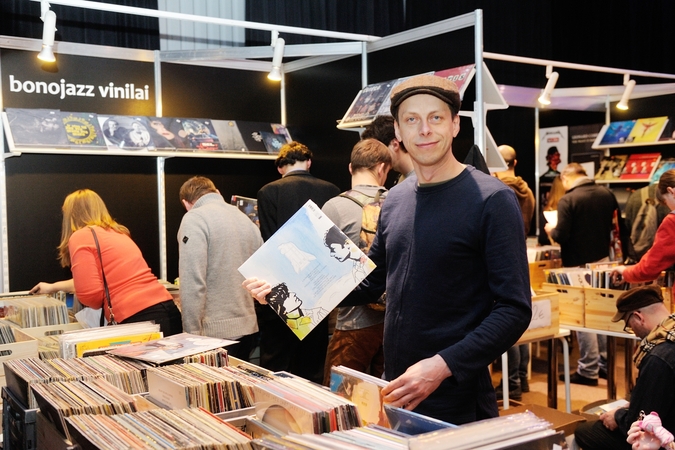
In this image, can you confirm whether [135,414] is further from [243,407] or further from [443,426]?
[443,426]

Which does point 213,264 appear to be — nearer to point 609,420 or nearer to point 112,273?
point 112,273

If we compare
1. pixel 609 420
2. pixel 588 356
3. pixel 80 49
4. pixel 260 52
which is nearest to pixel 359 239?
pixel 609 420

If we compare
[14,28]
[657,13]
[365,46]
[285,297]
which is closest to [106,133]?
[14,28]

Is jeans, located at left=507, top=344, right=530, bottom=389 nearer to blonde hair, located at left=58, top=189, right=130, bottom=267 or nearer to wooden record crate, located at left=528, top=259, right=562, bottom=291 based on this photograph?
wooden record crate, located at left=528, top=259, right=562, bottom=291

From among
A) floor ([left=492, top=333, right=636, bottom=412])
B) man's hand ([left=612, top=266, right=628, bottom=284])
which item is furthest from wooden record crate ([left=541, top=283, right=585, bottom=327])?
floor ([left=492, top=333, right=636, bottom=412])

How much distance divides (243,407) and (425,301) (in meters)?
0.53

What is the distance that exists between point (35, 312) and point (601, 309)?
3.34 m

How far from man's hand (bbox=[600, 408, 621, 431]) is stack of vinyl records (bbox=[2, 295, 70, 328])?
111 inches

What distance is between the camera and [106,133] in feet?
15.7

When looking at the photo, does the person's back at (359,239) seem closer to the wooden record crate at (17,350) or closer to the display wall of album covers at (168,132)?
the wooden record crate at (17,350)

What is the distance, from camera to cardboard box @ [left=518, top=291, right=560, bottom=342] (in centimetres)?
418

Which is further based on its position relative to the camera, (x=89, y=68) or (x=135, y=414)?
(x=89, y=68)

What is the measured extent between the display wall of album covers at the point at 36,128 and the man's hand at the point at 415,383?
3665 millimetres

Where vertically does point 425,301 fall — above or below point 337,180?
below
